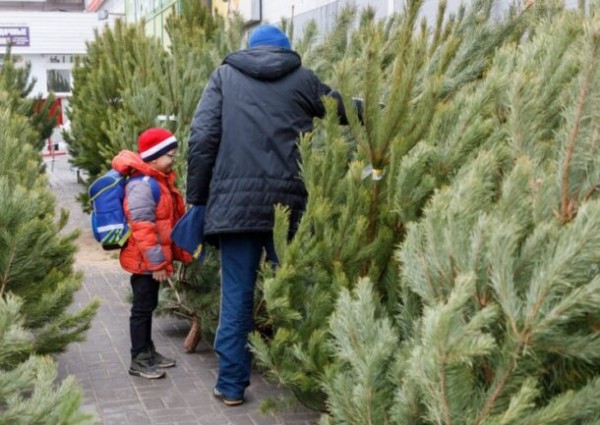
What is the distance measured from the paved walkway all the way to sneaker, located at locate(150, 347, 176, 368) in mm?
43

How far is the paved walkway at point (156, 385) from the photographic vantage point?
4707mm

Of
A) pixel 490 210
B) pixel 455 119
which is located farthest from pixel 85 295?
pixel 490 210

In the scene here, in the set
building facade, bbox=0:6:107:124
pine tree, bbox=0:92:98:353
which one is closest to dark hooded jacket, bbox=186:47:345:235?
pine tree, bbox=0:92:98:353

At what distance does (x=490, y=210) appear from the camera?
2318 mm

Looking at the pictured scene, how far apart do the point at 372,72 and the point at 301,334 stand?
1.12 meters

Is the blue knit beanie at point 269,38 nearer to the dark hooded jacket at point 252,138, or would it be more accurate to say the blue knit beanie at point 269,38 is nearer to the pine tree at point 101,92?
the dark hooded jacket at point 252,138

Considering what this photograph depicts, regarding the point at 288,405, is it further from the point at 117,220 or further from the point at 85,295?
the point at 85,295

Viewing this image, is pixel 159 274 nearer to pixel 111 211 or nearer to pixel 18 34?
pixel 111 211

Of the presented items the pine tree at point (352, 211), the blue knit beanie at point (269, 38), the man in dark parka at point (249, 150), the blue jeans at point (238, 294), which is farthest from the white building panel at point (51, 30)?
the pine tree at point (352, 211)

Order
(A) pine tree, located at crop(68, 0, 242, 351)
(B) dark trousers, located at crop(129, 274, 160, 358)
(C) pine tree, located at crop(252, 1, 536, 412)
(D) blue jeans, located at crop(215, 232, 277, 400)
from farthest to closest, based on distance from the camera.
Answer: (A) pine tree, located at crop(68, 0, 242, 351)
(B) dark trousers, located at crop(129, 274, 160, 358)
(D) blue jeans, located at crop(215, 232, 277, 400)
(C) pine tree, located at crop(252, 1, 536, 412)

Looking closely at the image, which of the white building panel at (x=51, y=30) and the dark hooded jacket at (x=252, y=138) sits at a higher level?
the dark hooded jacket at (x=252, y=138)

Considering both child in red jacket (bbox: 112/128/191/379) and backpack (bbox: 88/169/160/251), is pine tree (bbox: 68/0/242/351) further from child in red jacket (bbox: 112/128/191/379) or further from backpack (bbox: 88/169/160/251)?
backpack (bbox: 88/169/160/251)

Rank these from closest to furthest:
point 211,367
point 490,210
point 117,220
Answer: point 490,210 → point 117,220 → point 211,367

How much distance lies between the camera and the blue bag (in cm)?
471
